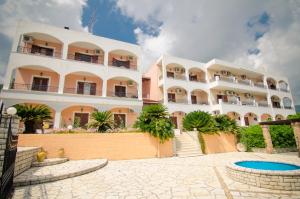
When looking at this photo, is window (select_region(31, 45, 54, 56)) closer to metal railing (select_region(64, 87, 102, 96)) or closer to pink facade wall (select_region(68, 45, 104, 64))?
pink facade wall (select_region(68, 45, 104, 64))

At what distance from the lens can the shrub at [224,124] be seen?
51.8 ft

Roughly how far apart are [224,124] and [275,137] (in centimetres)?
422

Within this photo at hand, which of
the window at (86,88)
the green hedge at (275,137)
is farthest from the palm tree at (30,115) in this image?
the green hedge at (275,137)

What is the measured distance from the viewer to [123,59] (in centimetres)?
2056

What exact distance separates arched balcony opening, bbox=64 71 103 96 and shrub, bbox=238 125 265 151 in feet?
48.8

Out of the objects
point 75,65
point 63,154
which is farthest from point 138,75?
point 63,154

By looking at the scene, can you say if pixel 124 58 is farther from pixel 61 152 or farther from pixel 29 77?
pixel 61 152

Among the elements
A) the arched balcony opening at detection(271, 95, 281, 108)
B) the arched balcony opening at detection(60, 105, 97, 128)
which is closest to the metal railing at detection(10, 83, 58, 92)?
the arched balcony opening at detection(60, 105, 97, 128)

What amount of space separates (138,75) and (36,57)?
976 cm

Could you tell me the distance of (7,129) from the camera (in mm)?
4789

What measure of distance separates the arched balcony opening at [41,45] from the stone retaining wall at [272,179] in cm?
1810

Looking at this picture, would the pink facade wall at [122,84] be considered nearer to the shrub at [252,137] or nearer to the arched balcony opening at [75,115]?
the arched balcony opening at [75,115]

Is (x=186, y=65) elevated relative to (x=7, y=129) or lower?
elevated

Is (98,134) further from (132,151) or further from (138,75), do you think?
(138,75)
